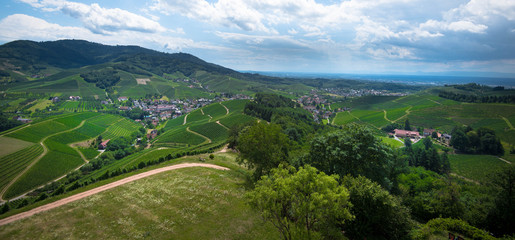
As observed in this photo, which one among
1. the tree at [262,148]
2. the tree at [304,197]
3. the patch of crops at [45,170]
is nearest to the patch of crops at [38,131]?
the patch of crops at [45,170]

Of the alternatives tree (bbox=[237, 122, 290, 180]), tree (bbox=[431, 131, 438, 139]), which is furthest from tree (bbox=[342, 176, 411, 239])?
tree (bbox=[431, 131, 438, 139])

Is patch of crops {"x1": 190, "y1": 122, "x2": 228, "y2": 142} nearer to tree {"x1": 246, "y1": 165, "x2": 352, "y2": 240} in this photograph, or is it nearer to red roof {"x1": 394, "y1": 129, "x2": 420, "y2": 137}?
tree {"x1": 246, "y1": 165, "x2": 352, "y2": 240}

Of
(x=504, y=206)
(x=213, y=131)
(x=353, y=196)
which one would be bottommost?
(x=213, y=131)

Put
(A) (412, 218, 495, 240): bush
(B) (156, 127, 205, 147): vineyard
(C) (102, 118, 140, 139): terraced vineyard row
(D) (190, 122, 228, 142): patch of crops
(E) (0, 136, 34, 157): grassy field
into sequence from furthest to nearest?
(C) (102, 118, 140, 139): terraced vineyard row, (D) (190, 122, 228, 142): patch of crops, (B) (156, 127, 205, 147): vineyard, (E) (0, 136, 34, 157): grassy field, (A) (412, 218, 495, 240): bush

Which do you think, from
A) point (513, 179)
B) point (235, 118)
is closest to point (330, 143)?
point (513, 179)

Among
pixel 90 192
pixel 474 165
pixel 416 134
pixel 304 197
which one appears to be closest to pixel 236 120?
pixel 90 192

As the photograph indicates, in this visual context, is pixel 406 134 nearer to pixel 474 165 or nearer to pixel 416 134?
pixel 416 134

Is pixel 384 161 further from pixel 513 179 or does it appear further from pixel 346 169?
pixel 513 179
